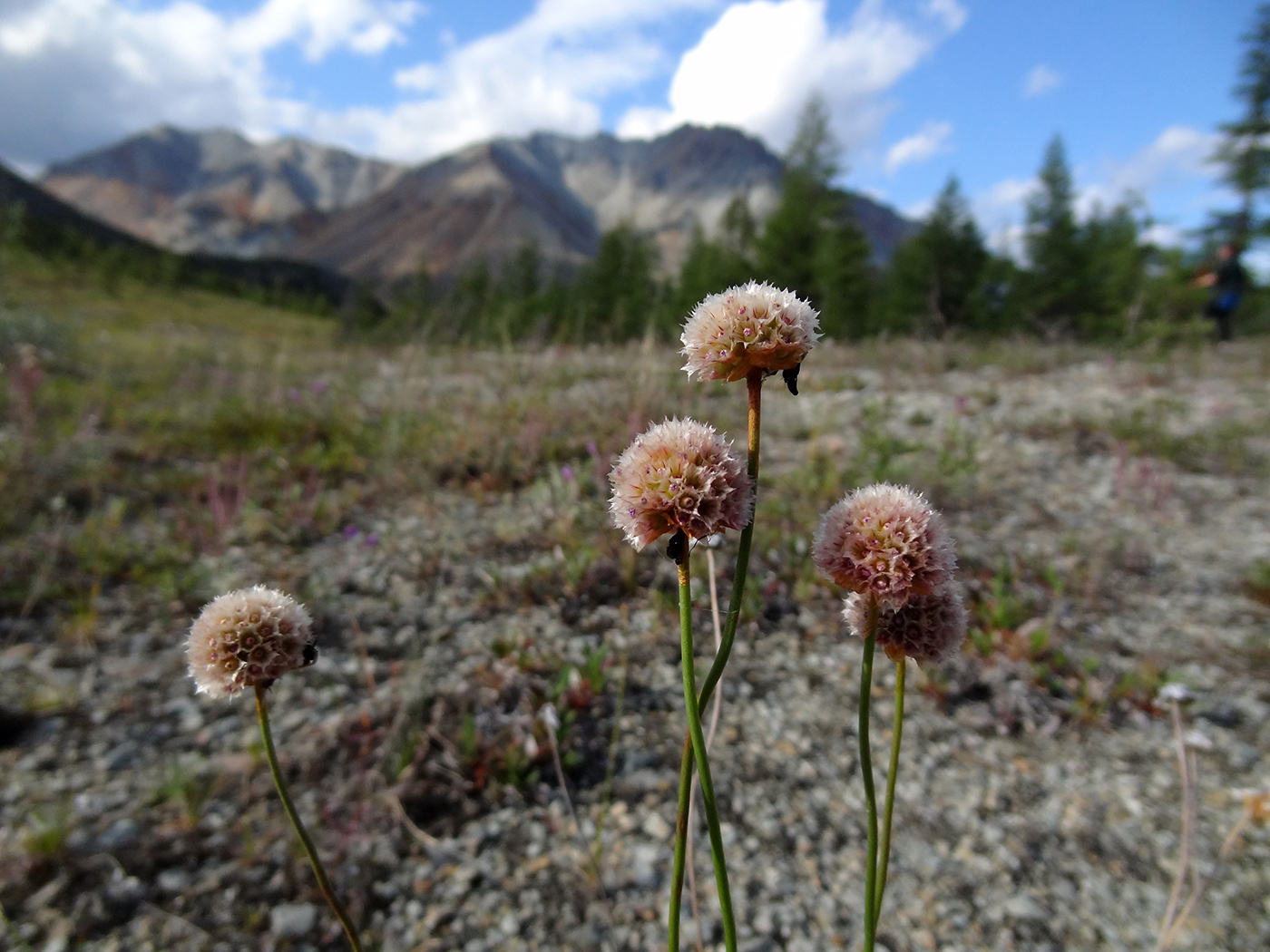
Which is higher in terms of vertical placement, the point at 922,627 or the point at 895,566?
the point at 895,566

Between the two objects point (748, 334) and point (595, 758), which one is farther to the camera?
point (595, 758)

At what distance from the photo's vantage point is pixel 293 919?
1979 mm

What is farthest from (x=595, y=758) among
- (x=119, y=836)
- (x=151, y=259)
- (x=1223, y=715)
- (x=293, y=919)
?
(x=151, y=259)

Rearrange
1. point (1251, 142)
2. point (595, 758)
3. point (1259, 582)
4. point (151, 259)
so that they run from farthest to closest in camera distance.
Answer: point (151, 259), point (1251, 142), point (1259, 582), point (595, 758)

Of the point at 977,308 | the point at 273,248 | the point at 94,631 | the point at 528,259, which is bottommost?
the point at 94,631

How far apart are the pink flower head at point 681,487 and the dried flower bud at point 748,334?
11 cm

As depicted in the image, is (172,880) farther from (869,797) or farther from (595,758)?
(869,797)

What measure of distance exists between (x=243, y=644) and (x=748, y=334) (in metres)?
1.11

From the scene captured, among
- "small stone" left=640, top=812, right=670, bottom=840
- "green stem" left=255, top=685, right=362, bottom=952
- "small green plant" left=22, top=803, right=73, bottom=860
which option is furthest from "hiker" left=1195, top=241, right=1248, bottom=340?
"small green plant" left=22, top=803, right=73, bottom=860

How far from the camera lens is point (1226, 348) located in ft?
44.4

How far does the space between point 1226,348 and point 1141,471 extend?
12081 mm

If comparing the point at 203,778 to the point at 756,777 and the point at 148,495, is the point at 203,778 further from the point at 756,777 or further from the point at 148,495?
the point at 148,495

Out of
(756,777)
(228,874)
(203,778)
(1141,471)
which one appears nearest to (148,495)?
(203,778)

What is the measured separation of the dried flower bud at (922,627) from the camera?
117 cm
